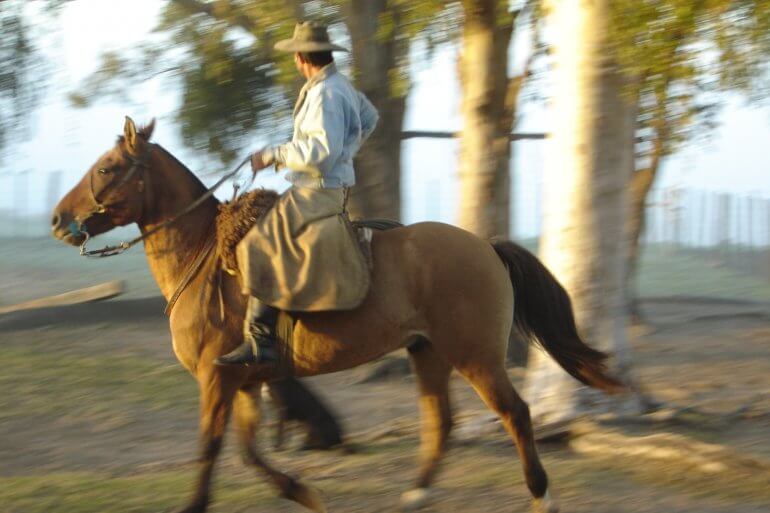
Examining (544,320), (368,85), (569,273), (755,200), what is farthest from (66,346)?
(755,200)

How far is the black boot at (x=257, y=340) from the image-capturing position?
19.6ft

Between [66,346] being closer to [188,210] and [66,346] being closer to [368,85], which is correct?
[368,85]

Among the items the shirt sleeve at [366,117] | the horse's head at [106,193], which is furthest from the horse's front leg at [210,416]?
the shirt sleeve at [366,117]

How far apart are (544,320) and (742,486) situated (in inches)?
66.7

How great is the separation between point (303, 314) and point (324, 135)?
1015 millimetres

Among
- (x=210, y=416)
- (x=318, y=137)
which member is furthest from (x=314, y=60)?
(x=210, y=416)

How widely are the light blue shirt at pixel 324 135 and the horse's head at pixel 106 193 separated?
78 cm

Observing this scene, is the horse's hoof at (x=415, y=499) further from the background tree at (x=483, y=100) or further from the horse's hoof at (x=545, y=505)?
the background tree at (x=483, y=100)

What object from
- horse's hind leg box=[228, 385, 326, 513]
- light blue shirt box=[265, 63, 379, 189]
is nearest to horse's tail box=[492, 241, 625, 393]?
light blue shirt box=[265, 63, 379, 189]

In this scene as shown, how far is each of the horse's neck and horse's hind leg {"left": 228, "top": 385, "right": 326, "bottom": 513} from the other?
765 mm

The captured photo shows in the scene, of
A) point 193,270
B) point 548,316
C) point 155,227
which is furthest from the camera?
point 548,316

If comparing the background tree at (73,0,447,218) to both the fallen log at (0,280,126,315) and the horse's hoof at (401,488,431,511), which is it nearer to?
the fallen log at (0,280,126,315)

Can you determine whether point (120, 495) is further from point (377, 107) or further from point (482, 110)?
point (377, 107)

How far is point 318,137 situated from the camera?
584cm
